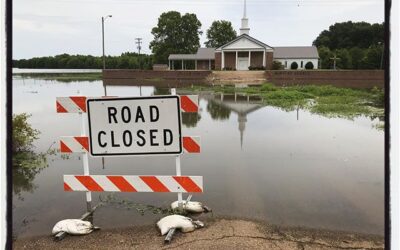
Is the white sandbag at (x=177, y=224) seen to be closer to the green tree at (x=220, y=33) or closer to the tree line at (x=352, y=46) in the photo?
the tree line at (x=352, y=46)

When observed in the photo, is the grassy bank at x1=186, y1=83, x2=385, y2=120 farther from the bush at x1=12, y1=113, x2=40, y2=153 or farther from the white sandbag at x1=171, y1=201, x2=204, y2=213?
the bush at x1=12, y1=113, x2=40, y2=153

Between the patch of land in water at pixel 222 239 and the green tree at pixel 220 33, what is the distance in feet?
260

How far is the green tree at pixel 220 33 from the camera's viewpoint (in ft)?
266

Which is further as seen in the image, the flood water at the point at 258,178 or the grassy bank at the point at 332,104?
the grassy bank at the point at 332,104

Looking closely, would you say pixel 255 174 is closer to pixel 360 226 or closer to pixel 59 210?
pixel 360 226

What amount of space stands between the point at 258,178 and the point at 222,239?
2.74 m

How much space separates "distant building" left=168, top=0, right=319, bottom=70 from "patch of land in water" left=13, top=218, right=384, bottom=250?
4937cm

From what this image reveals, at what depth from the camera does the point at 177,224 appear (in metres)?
3.99

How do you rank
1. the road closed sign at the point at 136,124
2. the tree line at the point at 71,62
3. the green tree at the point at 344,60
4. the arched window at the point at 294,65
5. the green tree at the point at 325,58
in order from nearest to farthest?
1. the road closed sign at the point at 136,124
2. the green tree at the point at 344,60
3. the arched window at the point at 294,65
4. the green tree at the point at 325,58
5. the tree line at the point at 71,62

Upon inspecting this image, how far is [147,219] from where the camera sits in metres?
4.48

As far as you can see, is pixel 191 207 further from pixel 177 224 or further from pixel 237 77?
pixel 237 77

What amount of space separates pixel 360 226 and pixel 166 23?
72.6 m

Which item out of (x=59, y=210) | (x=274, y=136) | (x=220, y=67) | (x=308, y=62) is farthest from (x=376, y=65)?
(x=59, y=210)

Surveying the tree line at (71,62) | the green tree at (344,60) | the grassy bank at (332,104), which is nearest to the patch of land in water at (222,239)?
the grassy bank at (332,104)
